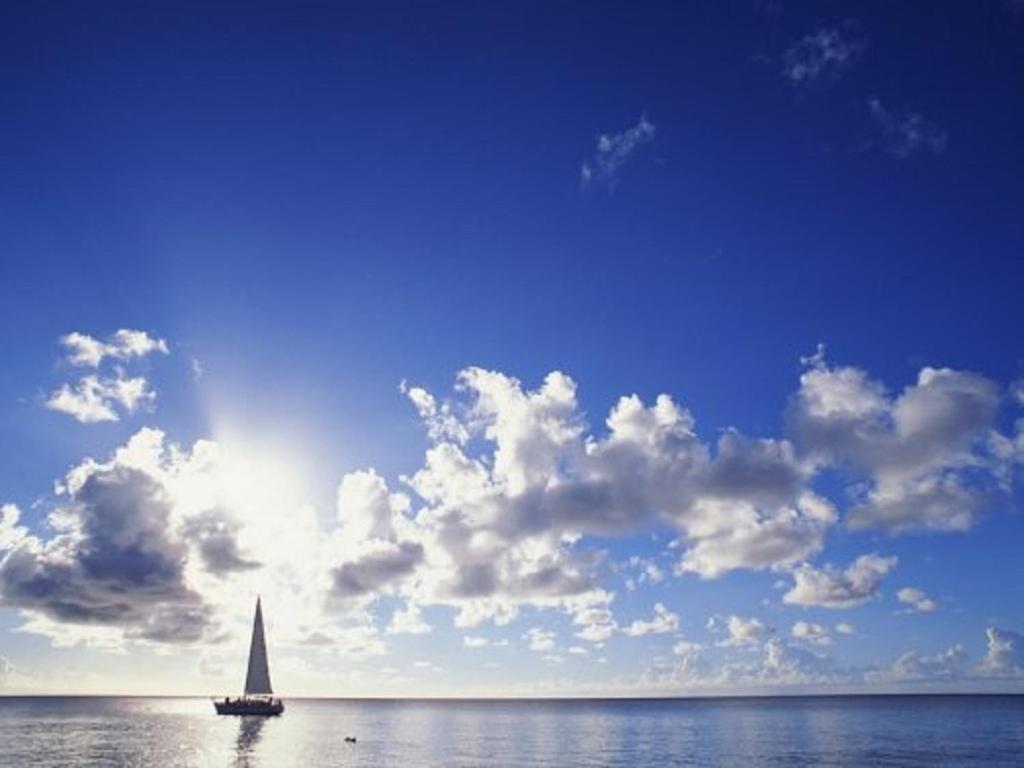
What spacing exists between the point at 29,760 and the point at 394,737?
7479 cm

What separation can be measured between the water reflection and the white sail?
8046mm

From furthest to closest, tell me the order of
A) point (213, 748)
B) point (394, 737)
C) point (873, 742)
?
point (394, 737) < point (873, 742) < point (213, 748)

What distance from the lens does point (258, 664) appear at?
179 meters

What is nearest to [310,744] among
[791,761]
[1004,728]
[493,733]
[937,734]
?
[493,733]

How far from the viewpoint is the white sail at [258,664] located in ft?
579

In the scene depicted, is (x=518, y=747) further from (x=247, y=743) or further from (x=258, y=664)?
(x=258, y=664)

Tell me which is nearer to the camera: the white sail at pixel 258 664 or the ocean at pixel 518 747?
the ocean at pixel 518 747

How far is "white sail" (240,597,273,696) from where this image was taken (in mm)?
176500

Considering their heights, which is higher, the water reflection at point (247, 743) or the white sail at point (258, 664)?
the white sail at point (258, 664)

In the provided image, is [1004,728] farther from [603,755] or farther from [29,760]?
[29,760]

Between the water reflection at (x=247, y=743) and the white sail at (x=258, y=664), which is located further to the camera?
the white sail at (x=258, y=664)

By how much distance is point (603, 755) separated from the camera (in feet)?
404

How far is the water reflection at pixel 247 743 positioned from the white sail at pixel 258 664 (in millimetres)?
8046

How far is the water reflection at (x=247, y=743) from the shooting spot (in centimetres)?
11344
